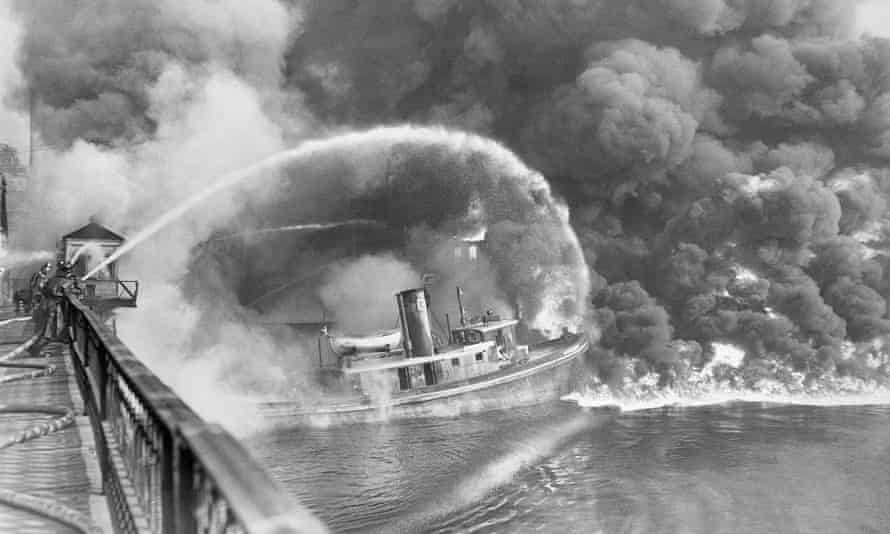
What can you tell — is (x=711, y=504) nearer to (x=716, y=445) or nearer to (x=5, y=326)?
(x=716, y=445)

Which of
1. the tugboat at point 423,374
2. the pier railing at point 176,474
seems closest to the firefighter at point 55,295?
the pier railing at point 176,474

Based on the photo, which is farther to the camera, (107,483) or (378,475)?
(378,475)

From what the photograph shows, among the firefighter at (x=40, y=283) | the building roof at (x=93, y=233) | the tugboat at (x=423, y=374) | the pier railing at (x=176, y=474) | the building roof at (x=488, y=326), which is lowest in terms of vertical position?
the pier railing at (x=176, y=474)

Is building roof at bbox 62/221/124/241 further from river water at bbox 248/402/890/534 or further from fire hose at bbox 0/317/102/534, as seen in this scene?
fire hose at bbox 0/317/102/534

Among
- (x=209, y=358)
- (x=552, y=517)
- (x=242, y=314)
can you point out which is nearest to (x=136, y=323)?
(x=209, y=358)

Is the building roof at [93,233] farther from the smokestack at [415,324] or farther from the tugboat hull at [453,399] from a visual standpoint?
the smokestack at [415,324]

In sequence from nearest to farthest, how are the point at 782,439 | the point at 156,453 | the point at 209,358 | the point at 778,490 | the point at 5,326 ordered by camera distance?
the point at 156,453 < the point at 5,326 < the point at 778,490 < the point at 782,439 < the point at 209,358
